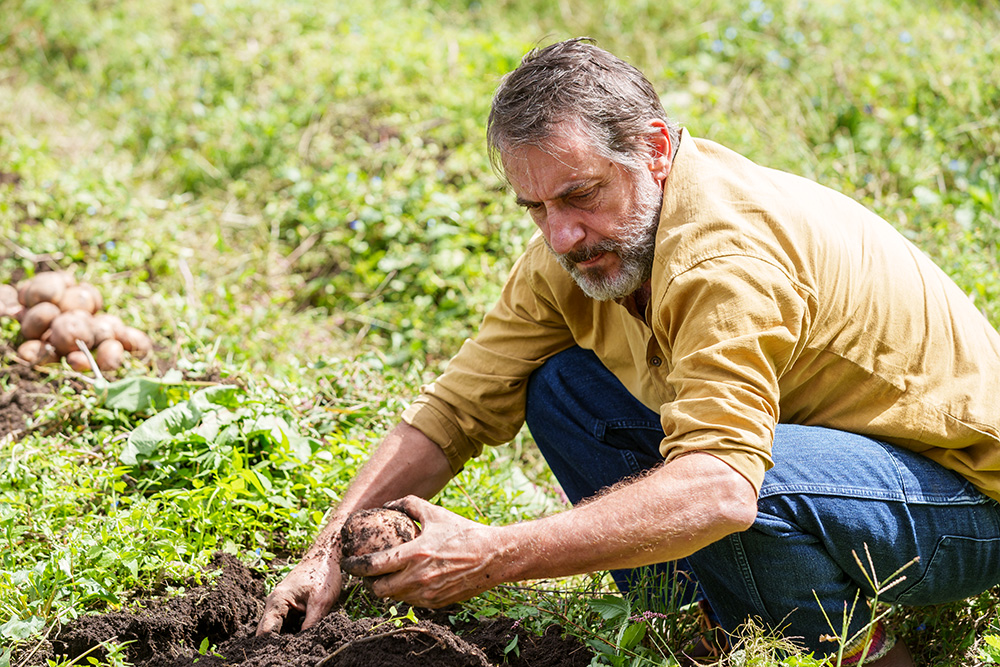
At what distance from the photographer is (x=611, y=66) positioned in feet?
7.11

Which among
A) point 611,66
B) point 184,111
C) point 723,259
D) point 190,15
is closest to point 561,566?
point 723,259

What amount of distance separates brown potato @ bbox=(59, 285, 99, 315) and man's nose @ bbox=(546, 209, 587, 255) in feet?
7.91

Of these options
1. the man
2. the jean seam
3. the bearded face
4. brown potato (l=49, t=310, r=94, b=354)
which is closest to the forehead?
the man

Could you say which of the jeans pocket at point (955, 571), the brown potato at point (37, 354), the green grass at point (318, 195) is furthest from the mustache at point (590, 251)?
the brown potato at point (37, 354)

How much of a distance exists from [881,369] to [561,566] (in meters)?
0.89

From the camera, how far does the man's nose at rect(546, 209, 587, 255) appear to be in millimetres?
2148

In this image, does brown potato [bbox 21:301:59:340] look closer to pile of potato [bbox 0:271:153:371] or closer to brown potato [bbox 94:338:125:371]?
pile of potato [bbox 0:271:153:371]

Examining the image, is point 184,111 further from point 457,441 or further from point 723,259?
point 723,259

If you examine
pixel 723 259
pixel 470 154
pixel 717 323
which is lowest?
pixel 470 154

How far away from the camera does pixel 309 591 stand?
2.31 metres

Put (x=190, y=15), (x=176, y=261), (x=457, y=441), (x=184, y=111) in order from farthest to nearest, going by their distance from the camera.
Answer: (x=190, y=15) → (x=184, y=111) → (x=176, y=261) → (x=457, y=441)

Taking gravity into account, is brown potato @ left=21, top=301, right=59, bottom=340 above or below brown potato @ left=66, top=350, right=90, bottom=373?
above

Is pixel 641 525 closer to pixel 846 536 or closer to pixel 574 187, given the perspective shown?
pixel 846 536

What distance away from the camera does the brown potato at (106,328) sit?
137 inches
